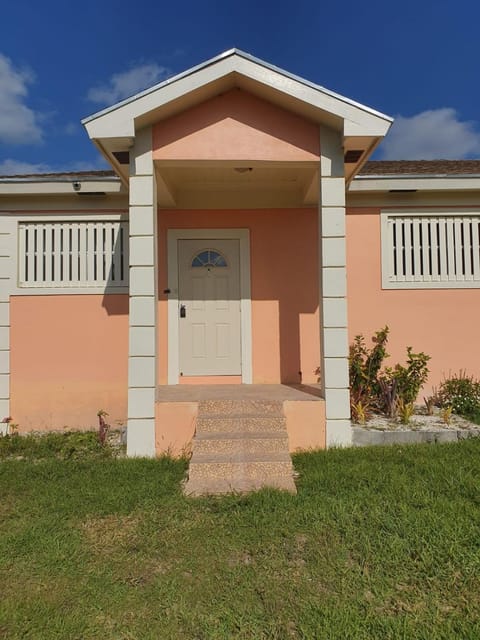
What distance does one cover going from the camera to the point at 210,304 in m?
6.07

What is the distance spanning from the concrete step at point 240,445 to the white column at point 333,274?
2.45ft

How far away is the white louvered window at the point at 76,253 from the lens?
5.91 m

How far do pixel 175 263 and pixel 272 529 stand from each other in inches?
160

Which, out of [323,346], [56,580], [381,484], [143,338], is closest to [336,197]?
[323,346]

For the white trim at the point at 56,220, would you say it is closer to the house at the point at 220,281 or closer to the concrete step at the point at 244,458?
the house at the point at 220,281

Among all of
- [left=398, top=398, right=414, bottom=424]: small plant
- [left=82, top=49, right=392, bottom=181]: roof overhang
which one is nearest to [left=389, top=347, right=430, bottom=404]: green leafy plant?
[left=398, top=398, right=414, bottom=424]: small plant

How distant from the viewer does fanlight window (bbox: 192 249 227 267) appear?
6.11 metres

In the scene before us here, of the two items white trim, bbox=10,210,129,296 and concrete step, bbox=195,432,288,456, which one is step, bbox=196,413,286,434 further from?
white trim, bbox=10,210,129,296

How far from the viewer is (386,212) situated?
604 cm

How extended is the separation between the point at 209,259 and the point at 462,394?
392cm

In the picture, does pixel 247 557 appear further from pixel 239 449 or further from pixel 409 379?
pixel 409 379

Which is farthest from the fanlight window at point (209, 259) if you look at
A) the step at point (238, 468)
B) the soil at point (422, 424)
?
the step at point (238, 468)

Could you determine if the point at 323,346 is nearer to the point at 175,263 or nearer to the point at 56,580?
the point at 175,263

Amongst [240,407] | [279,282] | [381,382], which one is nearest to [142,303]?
[240,407]
